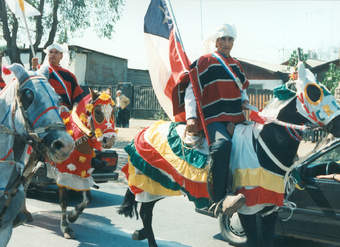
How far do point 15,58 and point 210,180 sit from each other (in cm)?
1473

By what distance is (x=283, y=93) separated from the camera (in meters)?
4.34

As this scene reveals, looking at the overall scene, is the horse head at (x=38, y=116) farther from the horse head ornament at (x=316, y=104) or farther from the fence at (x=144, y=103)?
the fence at (x=144, y=103)

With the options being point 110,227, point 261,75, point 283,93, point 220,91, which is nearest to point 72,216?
point 110,227

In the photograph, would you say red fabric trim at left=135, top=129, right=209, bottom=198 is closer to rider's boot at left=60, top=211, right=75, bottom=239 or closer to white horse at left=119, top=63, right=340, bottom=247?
white horse at left=119, top=63, right=340, bottom=247

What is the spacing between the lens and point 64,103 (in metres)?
6.27

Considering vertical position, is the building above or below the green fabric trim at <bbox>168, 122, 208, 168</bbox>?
above

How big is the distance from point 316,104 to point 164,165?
197 centimetres

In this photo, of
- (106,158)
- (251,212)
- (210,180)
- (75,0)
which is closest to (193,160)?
(210,180)

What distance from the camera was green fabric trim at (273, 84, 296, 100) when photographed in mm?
4307

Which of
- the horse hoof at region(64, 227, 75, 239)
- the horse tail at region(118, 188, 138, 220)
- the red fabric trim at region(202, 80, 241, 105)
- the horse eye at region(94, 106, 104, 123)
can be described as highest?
the red fabric trim at region(202, 80, 241, 105)

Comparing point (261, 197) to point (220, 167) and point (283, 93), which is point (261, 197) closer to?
point (220, 167)

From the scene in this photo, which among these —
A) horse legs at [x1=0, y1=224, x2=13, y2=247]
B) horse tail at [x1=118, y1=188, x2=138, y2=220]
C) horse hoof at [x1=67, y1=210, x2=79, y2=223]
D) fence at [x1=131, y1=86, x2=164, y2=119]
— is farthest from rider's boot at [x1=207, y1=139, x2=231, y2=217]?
fence at [x1=131, y1=86, x2=164, y2=119]

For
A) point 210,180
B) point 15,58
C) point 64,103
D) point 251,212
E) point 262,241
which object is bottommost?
point 262,241

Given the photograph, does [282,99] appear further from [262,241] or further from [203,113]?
[262,241]
